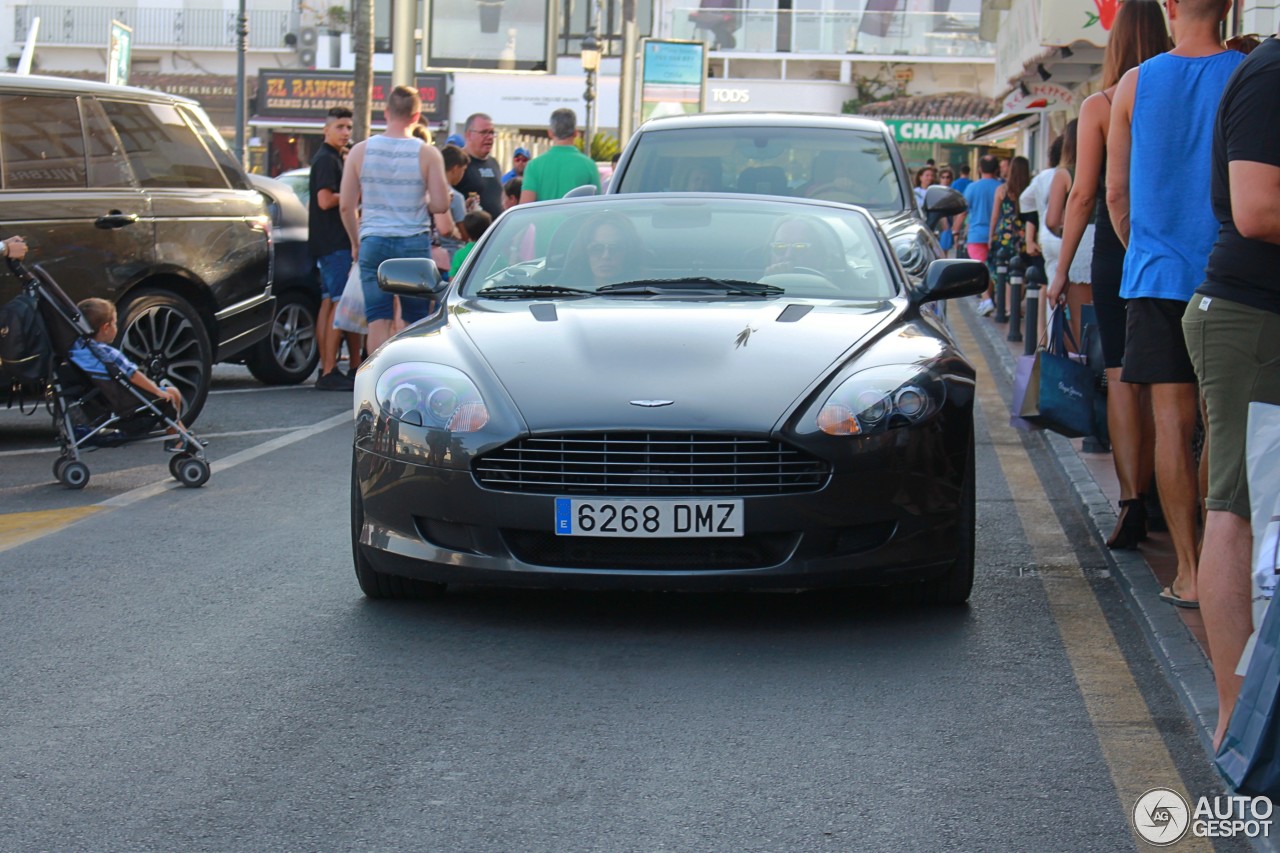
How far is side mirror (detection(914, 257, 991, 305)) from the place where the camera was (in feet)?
21.5

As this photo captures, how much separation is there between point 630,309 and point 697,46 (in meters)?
35.6

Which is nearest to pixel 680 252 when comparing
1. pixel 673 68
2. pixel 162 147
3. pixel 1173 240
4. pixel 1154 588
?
pixel 1173 240

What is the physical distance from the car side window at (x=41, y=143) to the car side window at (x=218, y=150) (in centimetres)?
92

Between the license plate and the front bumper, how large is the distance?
6 centimetres

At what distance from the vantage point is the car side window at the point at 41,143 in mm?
9398

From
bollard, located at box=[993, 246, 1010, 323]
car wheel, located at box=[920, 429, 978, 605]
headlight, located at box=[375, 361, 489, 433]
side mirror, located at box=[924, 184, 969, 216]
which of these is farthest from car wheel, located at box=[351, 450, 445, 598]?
bollard, located at box=[993, 246, 1010, 323]

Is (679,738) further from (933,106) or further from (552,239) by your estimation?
(933,106)

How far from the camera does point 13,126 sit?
9453 mm

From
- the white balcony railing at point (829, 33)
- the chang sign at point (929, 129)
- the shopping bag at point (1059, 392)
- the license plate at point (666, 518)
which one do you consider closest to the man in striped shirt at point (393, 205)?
the shopping bag at point (1059, 392)

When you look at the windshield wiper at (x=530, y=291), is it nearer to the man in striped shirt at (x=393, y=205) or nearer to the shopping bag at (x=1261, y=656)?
the shopping bag at (x=1261, y=656)

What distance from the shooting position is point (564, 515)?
5.30m

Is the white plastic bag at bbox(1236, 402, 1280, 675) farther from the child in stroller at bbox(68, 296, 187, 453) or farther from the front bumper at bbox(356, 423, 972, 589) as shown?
the child in stroller at bbox(68, 296, 187, 453)

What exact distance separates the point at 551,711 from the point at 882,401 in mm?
1469

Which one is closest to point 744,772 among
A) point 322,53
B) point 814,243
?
point 814,243
